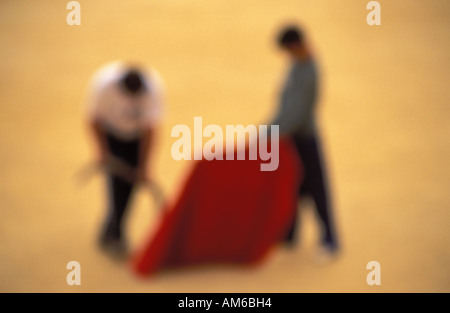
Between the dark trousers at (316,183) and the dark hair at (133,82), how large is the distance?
0.78 m

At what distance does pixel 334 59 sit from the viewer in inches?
267

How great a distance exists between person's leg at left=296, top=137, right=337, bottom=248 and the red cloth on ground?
5 centimetres

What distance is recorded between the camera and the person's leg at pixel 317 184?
3.09 meters

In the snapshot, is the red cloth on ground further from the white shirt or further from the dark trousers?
the white shirt

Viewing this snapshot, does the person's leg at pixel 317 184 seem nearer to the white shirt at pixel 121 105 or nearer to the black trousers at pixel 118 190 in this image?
the white shirt at pixel 121 105

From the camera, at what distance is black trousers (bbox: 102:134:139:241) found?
3.16 m

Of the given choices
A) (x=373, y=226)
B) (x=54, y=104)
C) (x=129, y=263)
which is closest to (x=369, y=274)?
(x=373, y=226)

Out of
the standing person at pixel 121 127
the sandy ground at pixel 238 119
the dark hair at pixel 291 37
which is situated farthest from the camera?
the sandy ground at pixel 238 119

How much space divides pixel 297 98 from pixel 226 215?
2.13ft

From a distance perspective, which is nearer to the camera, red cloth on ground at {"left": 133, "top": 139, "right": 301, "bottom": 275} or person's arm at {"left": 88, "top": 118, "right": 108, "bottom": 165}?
red cloth on ground at {"left": 133, "top": 139, "right": 301, "bottom": 275}

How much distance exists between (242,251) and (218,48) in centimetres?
434

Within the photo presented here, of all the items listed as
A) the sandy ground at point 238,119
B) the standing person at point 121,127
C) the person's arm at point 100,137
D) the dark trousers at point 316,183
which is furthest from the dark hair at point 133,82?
the sandy ground at point 238,119

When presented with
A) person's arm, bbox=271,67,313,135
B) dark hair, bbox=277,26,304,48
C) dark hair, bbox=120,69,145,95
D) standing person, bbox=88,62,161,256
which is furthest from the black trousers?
dark hair, bbox=277,26,304,48

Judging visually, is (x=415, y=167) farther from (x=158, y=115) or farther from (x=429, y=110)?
(x=158, y=115)
